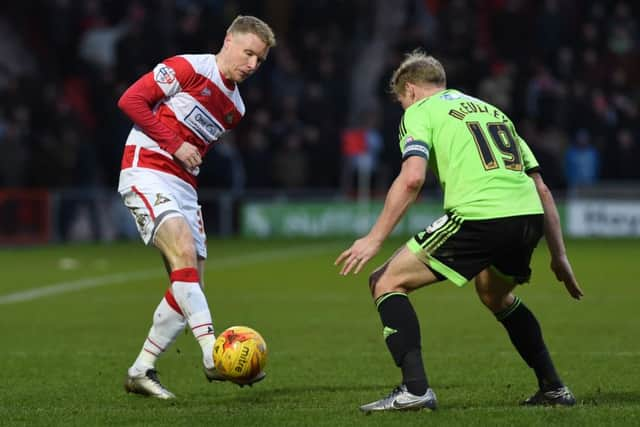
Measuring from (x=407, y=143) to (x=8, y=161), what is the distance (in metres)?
17.7

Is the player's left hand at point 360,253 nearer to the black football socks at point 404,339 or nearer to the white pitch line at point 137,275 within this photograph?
the black football socks at point 404,339

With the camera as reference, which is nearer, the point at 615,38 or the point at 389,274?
the point at 389,274

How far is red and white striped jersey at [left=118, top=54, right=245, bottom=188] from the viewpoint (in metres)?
8.12

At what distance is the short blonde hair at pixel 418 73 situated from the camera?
7168mm

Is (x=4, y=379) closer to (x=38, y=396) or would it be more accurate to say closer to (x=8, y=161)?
(x=38, y=396)

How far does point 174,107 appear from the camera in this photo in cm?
829

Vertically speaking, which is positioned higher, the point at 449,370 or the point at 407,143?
the point at 407,143

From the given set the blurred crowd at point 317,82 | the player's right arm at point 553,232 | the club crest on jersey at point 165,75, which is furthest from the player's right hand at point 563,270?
the blurred crowd at point 317,82

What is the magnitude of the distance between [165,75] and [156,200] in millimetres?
783

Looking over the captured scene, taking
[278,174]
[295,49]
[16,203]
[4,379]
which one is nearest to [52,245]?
[16,203]

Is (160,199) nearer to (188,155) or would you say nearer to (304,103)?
(188,155)

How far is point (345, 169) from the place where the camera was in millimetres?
26500

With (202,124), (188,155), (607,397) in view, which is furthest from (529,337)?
(202,124)

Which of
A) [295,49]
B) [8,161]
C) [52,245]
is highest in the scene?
[295,49]
